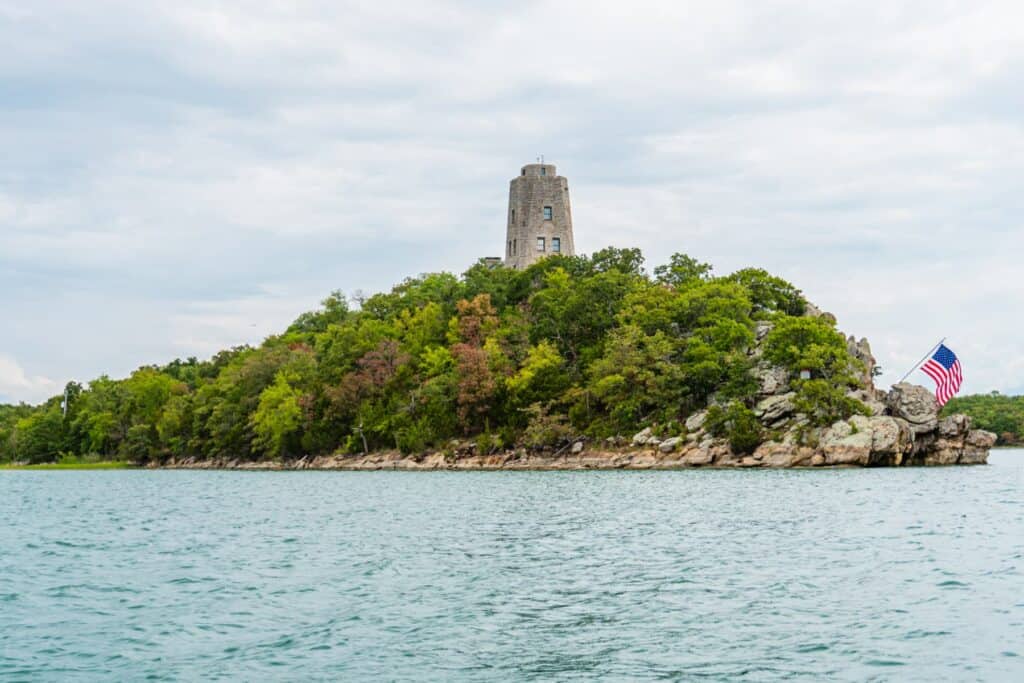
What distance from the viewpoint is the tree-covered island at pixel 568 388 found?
264ft

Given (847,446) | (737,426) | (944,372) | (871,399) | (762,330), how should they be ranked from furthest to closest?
1. (762,330)
2. (871,399)
3. (737,426)
4. (847,446)
5. (944,372)

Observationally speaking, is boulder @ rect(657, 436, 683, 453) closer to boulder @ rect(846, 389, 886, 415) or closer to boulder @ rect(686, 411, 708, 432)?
boulder @ rect(686, 411, 708, 432)

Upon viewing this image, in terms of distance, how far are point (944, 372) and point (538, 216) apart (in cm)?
6442

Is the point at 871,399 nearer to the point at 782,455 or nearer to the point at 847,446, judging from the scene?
the point at 847,446

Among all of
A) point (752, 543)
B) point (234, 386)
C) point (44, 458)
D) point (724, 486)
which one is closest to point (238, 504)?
point (724, 486)

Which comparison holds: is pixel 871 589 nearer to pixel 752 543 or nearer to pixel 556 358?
pixel 752 543

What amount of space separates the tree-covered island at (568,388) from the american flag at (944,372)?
6908 millimetres

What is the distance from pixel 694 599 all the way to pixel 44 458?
151 m

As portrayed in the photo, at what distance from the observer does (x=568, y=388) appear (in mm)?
97812

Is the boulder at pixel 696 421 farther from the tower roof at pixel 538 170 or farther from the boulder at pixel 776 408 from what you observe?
the tower roof at pixel 538 170

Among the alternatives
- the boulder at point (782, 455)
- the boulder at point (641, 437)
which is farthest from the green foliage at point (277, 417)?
the boulder at point (782, 455)

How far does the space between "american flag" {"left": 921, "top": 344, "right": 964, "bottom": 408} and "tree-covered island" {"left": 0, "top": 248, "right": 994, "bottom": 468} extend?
272 inches

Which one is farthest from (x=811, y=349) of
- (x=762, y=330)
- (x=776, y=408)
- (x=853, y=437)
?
(x=762, y=330)

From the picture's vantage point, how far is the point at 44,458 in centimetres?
15300
